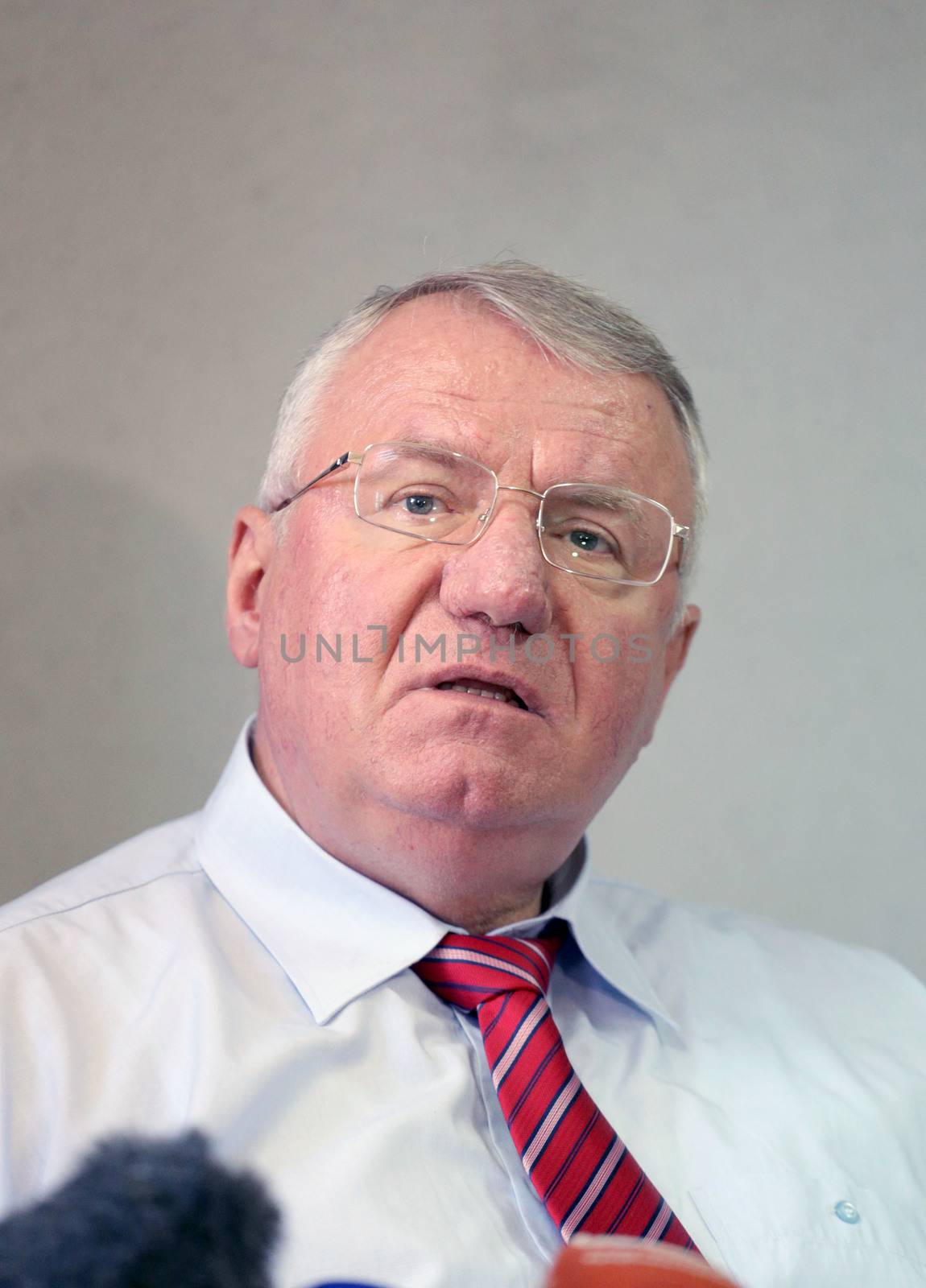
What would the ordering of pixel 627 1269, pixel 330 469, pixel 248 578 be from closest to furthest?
pixel 627 1269 → pixel 330 469 → pixel 248 578

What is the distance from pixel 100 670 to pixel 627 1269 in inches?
50.8

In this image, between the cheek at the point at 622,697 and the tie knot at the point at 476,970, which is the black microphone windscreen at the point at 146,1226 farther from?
the cheek at the point at 622,697

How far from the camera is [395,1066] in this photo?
113 cm

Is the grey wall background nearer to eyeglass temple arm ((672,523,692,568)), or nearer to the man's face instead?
the man's face

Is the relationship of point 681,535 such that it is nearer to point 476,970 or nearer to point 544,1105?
point 476,970

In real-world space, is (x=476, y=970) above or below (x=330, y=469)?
below

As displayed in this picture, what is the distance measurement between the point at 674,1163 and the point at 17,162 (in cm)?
165

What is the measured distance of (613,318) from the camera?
141cm

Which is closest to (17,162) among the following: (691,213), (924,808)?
(691,213)

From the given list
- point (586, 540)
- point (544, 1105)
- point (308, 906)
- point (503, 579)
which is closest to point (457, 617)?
point (503, 579)

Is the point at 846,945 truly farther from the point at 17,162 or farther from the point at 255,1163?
the point at 17,162

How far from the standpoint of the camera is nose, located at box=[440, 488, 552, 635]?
3.81ft

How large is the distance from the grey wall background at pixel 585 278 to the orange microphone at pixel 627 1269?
4.01ft

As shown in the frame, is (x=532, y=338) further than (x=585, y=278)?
No
